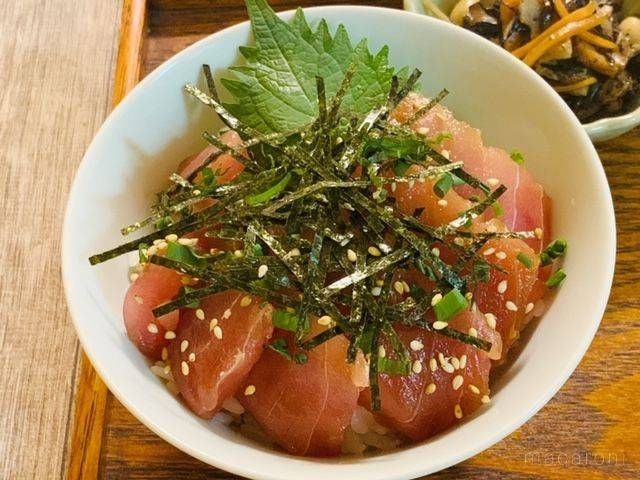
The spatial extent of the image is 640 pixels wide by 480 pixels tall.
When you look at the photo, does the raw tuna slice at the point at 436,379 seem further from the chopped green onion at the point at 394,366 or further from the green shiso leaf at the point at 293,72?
the green shiso leaf at the point at 293,72

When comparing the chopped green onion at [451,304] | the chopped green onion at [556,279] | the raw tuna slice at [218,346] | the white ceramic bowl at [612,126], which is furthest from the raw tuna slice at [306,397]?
the white ceramic bowl at [612,126]

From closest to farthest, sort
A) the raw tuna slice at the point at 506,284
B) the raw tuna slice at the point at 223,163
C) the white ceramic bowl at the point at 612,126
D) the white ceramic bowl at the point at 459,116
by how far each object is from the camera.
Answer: the white ceramic bowl at the point at 459,116 → the raw tuna slice at the point at 506,284 → the raw tuna slice at the point at 223,163 → the white ceramic bowl at the point at 612,126

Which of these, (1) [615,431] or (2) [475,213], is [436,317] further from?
(1) [615,431]

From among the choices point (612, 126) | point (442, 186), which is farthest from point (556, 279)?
point (612, 126)

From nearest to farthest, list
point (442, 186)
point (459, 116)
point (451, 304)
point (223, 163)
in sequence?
point (451, 304)
point (442, 186)
point (223, 163)
point (459, 116)

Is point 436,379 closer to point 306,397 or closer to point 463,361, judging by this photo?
point 463,361

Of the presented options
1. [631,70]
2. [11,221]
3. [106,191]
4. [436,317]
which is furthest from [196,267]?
[631,70]
